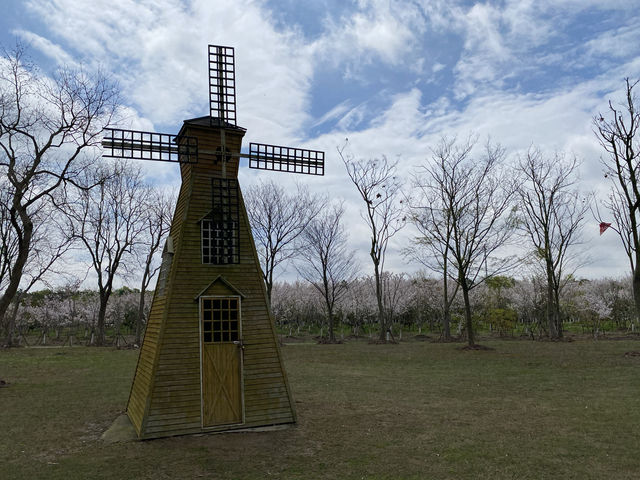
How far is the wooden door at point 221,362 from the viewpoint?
957cm

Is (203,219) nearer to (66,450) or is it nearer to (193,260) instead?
(193,260)

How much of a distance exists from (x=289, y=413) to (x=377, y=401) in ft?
12.5

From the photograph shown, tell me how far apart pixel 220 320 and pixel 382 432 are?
4464 millimetres

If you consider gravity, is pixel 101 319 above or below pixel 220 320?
below

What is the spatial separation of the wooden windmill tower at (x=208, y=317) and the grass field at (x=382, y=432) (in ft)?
2.00

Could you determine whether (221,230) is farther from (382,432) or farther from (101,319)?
(101,319)

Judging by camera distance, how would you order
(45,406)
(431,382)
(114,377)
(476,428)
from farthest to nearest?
(114,377), (431,382), (45,406), (476,428)

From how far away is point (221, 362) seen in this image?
384 inches

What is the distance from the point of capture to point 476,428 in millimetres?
9844

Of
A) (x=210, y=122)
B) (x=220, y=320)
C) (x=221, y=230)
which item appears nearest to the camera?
(x=220, y=320)

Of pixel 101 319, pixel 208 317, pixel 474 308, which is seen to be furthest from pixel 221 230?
pixel 474 308

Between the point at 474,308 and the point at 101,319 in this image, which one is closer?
the point at 101,319

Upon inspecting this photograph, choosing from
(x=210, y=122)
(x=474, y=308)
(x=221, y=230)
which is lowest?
(x=474, y=308)

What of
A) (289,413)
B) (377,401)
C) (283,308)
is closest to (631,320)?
(283,308)
